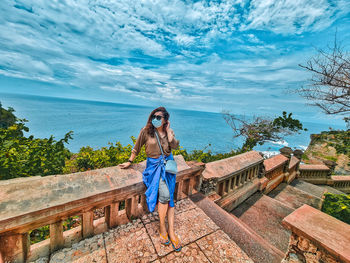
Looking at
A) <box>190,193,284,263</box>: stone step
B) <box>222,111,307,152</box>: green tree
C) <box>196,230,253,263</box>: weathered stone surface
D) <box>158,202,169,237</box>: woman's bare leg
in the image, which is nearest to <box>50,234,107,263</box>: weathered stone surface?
<box>158,202,169,237</box>: woman's bare leg

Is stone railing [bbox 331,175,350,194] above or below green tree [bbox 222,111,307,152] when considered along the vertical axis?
below

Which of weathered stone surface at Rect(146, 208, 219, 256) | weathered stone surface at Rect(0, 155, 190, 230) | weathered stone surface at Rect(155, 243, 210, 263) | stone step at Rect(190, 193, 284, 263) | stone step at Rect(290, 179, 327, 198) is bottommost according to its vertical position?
stone step at Rect(290, 179, 327, 198)

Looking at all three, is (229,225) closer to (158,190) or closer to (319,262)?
(319,262)

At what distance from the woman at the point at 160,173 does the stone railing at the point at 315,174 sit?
34.3 ft

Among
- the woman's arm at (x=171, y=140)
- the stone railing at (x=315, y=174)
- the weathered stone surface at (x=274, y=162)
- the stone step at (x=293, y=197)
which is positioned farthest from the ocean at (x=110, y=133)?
the woman's arm at (x=171, y=140)

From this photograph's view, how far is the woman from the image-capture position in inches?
91.4

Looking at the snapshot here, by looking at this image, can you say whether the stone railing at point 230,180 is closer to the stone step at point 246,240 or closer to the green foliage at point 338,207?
the stone step at point 246,240

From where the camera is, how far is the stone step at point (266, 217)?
3.52m

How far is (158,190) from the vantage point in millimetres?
2395

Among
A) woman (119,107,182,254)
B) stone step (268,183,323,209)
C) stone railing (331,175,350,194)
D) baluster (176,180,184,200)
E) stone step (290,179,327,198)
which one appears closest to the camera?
woman (119,107,182,254)

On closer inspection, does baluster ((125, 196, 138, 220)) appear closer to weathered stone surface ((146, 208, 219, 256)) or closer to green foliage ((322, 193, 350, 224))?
weathered stone surface ((146, 208, 219, 256))

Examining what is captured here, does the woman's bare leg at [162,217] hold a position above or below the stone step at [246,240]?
above

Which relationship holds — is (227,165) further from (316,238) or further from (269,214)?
(316,238)

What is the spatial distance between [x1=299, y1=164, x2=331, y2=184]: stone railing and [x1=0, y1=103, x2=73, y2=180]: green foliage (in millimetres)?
12295
